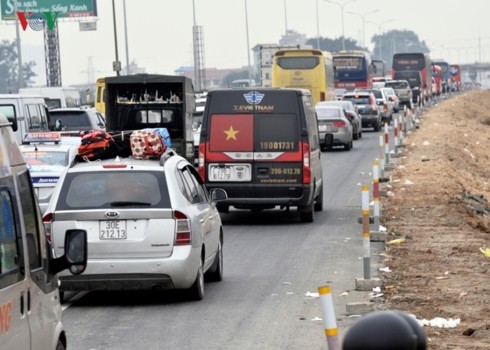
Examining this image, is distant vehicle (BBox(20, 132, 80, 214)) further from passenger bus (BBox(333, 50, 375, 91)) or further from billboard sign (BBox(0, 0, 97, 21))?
passenger bus (BBox(333, 50, 375, 91))

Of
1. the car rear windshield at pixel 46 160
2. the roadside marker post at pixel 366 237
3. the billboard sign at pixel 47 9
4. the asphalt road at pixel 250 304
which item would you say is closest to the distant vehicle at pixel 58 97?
the car rear windshield at pixel 46 160

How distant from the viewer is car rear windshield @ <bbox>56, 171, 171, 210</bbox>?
12940 millimetres

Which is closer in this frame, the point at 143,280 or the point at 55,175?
the point at 143,280

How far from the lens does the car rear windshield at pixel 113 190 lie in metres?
12.9

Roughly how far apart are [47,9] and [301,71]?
25154 millimetres

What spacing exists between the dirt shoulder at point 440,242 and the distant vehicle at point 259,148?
1.59 m

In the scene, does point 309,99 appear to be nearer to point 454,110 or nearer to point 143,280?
point 143,280

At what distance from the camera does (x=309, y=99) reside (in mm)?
22328

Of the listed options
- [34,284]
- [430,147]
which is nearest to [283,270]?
[34,284]

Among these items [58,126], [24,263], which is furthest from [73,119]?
[24,263]

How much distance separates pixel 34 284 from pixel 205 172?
1487 centimetres

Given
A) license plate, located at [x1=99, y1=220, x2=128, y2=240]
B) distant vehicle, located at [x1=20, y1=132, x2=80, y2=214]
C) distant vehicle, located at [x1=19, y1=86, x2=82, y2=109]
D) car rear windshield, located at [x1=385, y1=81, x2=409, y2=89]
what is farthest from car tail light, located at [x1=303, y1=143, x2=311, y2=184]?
car rear windshield, located at [x1=385, y1=81, x2=409, y2=89]

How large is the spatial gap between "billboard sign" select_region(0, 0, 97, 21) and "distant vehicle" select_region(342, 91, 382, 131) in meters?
25.7

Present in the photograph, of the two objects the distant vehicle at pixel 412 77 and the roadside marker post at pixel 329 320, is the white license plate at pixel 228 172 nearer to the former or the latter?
the roadside marker post at pixel 329 320
